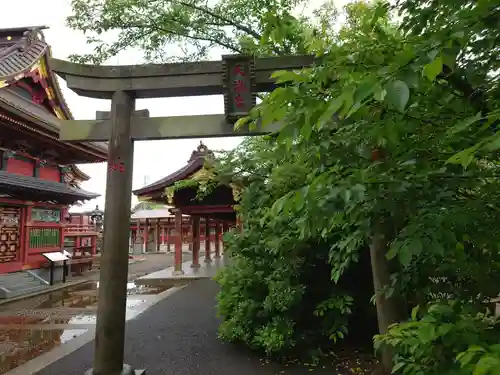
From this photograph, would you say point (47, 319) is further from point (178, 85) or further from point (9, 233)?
point (178, 85)

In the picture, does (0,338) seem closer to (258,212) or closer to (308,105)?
(258,212)

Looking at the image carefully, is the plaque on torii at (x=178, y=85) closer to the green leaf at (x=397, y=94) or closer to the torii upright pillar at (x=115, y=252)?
the torii upright pillar at (x=115, y=252)

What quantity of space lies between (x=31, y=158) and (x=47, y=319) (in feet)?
24.0

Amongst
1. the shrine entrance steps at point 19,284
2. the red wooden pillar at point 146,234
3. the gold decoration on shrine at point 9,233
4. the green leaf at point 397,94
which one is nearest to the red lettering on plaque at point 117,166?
Result: the green leaf at point 397,94

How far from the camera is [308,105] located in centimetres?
151

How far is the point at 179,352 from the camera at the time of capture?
5703 mm

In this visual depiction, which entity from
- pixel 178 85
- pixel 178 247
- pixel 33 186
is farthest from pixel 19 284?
pixel 178 85

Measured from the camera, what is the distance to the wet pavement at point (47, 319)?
6.20m

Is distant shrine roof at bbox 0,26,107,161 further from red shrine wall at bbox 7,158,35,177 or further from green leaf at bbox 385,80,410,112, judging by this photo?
green leaf at bbox 385,80,410,112

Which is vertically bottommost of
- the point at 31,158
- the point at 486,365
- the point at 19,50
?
the point at 486,365

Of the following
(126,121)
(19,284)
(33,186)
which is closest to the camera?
(126,121)

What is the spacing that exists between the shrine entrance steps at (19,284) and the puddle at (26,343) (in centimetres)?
445

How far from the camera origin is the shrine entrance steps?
11.5 metres

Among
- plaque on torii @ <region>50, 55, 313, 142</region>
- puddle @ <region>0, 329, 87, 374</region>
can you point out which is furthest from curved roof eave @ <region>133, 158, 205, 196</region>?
plaque on torii @ <region>50, 55, 313, 142</region>
